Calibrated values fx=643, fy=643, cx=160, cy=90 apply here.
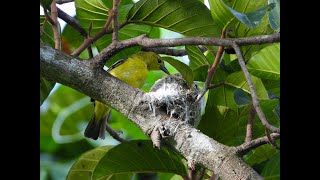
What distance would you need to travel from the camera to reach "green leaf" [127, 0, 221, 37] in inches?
86.2

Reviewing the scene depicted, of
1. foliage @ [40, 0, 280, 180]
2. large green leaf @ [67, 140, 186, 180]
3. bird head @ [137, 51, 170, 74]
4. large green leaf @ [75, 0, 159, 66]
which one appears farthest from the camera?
bird head @ [137, 51, 170, 74]

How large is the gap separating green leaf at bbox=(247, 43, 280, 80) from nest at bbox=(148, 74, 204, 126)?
0.24 meters

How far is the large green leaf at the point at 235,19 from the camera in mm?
1994

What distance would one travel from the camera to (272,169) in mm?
2174

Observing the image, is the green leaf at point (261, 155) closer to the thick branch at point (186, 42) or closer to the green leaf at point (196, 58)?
the green leaf at point (196, 58)

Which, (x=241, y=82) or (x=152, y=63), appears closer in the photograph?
(x=241, y=82)

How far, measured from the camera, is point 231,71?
2334mm

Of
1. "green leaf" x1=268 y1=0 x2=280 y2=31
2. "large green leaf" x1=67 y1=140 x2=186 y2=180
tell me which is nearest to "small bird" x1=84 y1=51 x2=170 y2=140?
"large green leaf" x1=67 y1=140 x2=186 y2=180

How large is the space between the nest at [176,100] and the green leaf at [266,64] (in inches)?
9.3

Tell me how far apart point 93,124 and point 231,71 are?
77 centimetres

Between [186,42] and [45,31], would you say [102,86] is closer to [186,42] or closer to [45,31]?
[186,42]

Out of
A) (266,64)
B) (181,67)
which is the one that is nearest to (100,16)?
(181,67)

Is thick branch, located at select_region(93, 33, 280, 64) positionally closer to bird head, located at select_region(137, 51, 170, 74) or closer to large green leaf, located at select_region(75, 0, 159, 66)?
large green leaf, located at select_region(75, 0, 159, 66)

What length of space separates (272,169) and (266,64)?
356mm
